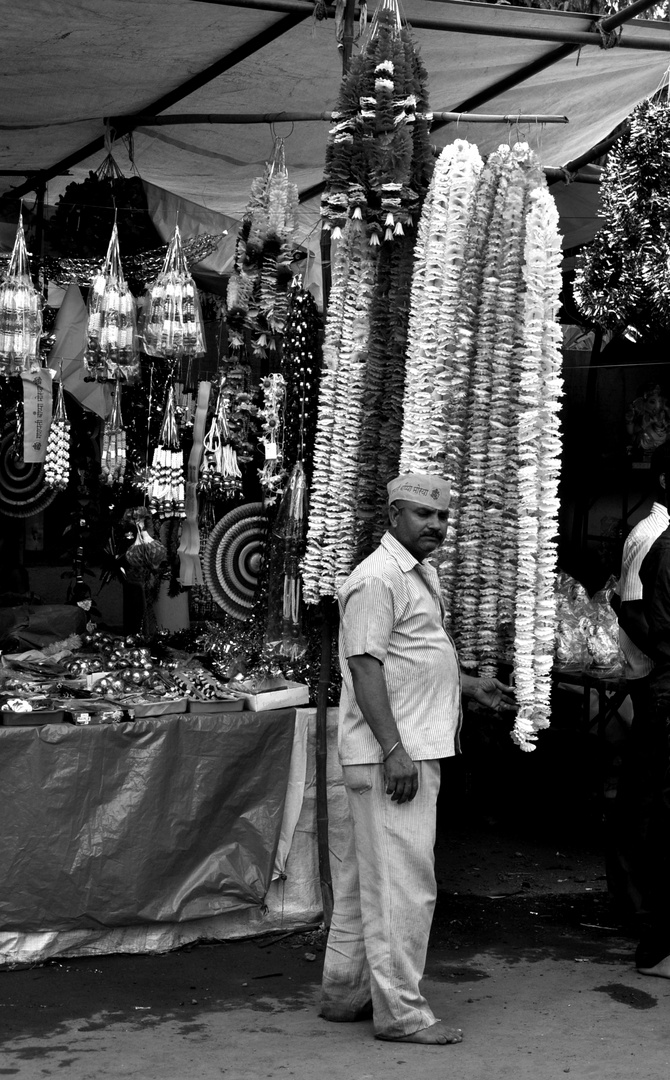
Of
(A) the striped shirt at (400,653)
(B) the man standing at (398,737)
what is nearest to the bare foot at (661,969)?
(B) the man standing at (398,737)

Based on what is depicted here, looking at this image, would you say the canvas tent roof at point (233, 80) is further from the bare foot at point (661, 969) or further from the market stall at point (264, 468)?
the bare foot at point (661, 969)

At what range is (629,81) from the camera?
4.56 metres

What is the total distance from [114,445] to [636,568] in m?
1.92

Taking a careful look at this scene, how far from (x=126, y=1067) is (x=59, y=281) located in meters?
2.91

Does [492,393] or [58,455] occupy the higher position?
[492,393]

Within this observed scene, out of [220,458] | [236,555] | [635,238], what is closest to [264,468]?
[220,458]

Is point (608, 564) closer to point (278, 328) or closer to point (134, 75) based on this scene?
point (278, 328)

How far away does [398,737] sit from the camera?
307 centimetres

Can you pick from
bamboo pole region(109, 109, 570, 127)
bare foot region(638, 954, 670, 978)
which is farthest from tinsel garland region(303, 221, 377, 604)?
bare foot region(638, 954, 670, 978)

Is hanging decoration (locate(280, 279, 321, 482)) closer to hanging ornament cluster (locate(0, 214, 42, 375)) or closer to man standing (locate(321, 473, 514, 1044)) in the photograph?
man standing (locate(321, 473, 514, 1044))

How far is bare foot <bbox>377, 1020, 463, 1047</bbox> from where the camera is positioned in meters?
3.17

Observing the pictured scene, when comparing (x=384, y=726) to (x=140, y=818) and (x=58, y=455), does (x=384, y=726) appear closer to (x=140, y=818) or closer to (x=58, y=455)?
(x=140, y=818)

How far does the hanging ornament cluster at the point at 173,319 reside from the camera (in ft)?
13.6

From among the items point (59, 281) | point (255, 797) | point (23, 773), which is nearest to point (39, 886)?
point (23, 773)
